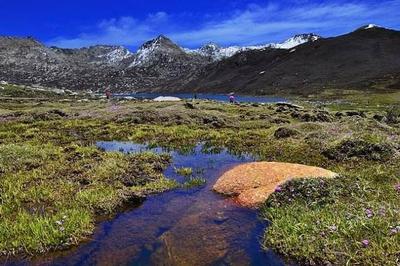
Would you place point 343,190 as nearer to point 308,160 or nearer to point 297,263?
point 297,263

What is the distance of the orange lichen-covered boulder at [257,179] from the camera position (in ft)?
57.7

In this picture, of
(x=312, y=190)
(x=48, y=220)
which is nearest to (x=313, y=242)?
(x=312, y=190)

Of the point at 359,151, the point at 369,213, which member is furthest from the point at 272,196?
the point at 359,151

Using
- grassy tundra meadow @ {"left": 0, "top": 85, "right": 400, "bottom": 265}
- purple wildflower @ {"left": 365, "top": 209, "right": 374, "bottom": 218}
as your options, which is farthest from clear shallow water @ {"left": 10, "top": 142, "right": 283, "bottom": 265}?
purple wildflower @ {"left": 365, "top": 209, "right": 374, "bottom": 218}

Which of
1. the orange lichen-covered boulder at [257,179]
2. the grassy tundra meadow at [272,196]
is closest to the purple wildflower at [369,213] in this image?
the grassy tundra meadow at [272,196]

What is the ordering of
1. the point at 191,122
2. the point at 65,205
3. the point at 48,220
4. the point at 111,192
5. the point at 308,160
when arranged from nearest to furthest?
the point at 48,220
the point at 65,205
the point at 111,192
the point at 308,160
the point at 191,122

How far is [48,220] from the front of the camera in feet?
48.7

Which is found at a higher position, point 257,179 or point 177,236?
point 257,179

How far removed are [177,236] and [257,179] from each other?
6.12 m

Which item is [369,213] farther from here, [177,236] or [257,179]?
[257,179]

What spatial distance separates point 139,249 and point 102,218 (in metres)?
3.56

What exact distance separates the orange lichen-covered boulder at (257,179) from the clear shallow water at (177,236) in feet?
1.99

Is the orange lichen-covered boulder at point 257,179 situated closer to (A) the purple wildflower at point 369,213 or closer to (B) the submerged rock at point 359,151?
(A) the purple wildflower at point 369,213

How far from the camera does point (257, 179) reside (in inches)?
760
